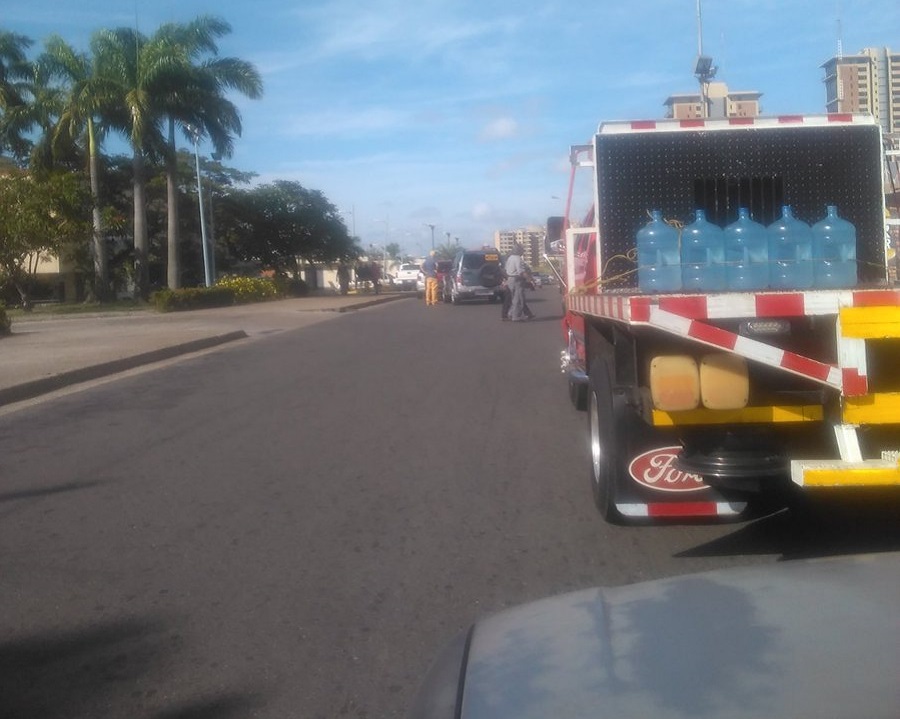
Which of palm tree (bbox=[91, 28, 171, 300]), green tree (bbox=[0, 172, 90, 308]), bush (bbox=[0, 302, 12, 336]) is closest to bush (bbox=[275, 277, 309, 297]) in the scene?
palm tree (bbox=[91, 28, 171, 300])

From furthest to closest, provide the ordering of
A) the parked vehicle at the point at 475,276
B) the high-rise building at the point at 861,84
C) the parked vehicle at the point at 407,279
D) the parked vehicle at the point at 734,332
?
the parked vehicle at the point at 407,279, the parked vehicle at the point at 475,276, the high-rise building at the point at 861,84, the parked vehicle at the point at 734,332

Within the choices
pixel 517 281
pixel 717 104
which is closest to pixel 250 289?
pixel 517 281

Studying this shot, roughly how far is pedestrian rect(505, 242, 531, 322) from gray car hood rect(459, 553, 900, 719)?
66.3 ft

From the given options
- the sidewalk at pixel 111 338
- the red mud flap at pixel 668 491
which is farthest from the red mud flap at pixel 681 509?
the sidewalk at pixel 111 338

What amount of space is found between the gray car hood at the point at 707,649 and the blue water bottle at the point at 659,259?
3094 mm

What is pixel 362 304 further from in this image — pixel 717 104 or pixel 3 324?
pixel 717 104

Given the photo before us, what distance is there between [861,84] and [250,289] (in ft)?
95.9

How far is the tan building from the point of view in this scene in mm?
12070

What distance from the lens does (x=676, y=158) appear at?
7.67 meters

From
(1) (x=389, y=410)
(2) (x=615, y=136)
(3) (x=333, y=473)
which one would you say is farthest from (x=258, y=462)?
(2) (x=615, y=136)

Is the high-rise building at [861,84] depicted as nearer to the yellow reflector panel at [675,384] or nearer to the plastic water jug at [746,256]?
the plastic water jug at [746,256]

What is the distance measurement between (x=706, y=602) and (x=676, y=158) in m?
5.40

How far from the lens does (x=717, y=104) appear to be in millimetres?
12133

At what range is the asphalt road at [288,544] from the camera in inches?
180
